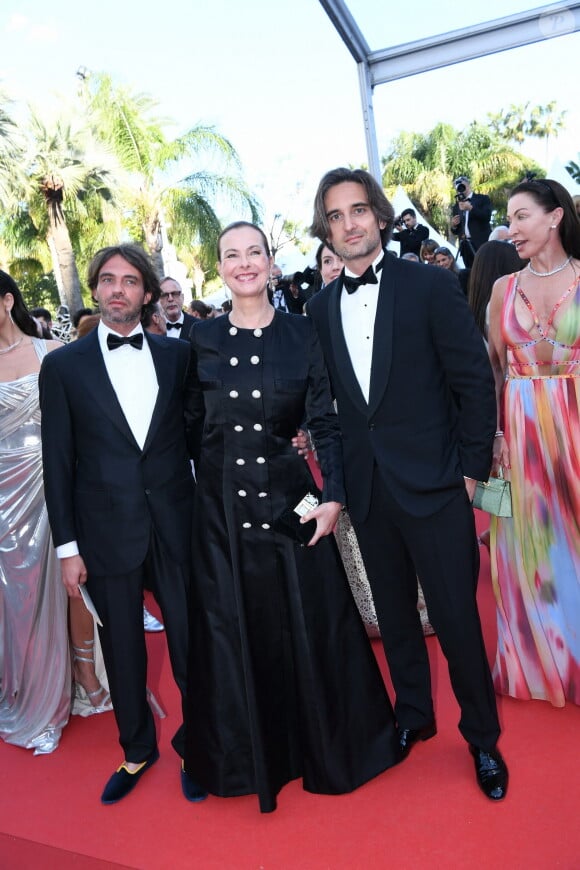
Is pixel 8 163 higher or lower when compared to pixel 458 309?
higher

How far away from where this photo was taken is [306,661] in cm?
253

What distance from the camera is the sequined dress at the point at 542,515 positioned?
9.54 ft

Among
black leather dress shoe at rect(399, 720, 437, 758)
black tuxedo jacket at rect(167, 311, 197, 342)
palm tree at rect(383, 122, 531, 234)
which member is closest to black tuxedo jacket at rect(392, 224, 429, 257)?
black tuxedo jacket at rect(167, 311, 197, 342)

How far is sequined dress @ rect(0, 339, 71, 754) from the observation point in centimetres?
323

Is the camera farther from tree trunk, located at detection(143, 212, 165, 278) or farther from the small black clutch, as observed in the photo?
tree trunk, located at detection(143, 212, 165, 278)

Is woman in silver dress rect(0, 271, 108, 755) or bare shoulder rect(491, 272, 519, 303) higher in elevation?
bare shoulder rect(491, 272, 519, 303)

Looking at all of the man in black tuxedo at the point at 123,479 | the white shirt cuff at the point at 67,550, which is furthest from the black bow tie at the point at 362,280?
the white shirt cuff at the point at 67,550

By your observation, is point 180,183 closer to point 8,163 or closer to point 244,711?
point 8,163

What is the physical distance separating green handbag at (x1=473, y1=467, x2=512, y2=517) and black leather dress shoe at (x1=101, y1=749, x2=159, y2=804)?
1.76 metres

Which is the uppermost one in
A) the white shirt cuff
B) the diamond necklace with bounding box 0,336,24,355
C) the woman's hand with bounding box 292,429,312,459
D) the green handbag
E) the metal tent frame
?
the metal tent frame

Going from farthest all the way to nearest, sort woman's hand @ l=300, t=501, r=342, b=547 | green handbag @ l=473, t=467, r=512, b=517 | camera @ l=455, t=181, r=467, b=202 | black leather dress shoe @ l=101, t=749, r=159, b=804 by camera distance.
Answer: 1. camera @ l=455, t=181, r=467, b=202
2. green handbag @ l=473, t=467, r=512, b=517
3. black leather dress shoe @ l=101, t=749, r=159, b=804
4. woman's hand @ l=300, t=501, r=342, b=547

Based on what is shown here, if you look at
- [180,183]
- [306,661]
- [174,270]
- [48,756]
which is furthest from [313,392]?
[174,270]

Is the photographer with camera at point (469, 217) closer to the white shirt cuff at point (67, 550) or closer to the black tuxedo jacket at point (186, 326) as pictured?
the black tuxedo jacket at point (186, 326)

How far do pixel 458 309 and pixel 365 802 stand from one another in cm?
179
